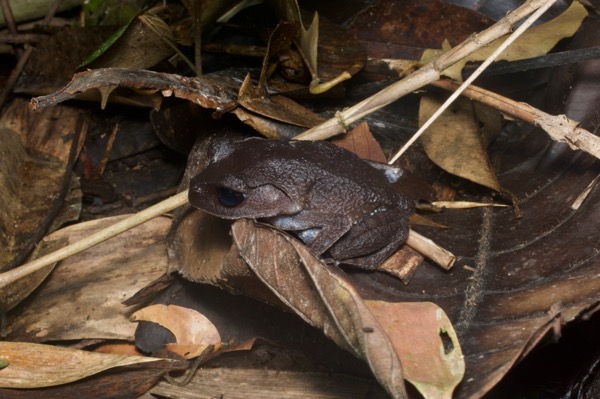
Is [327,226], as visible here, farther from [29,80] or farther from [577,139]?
[29,80]

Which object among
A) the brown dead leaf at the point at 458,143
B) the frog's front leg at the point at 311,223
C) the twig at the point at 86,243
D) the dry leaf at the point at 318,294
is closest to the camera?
the dry leaf at the point at 318,294

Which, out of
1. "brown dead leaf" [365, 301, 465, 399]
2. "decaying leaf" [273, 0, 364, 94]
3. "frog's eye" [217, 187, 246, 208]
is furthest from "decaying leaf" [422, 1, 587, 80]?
"brown dead leaf" [365, 301, 465, 399]

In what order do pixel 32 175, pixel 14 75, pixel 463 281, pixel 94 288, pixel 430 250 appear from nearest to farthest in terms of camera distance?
pixel 463 281 < pixel 430 250 < pixel 94 288 < pixel 32 175 < pixel 14 75

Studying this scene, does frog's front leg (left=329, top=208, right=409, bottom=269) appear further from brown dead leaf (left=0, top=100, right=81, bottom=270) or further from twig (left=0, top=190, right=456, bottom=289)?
brown dead leaf (left=0, top=100, right=81, bottom=270)

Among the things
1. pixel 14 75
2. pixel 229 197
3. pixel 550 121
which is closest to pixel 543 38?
pixel 550 121

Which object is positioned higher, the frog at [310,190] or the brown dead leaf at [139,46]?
the brown dead leaf at [139,46]

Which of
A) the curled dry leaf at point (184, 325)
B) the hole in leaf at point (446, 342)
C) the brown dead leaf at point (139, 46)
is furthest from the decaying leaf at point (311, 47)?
the hole in leaf at point (446, 342)

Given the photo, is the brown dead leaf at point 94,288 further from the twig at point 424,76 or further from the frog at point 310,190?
the twig at point 424,76

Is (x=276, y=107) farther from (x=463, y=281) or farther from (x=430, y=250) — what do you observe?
(x=463, y=281)
